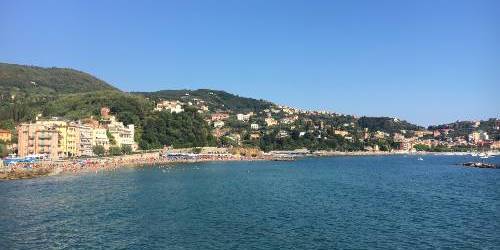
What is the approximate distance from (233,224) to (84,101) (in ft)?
295

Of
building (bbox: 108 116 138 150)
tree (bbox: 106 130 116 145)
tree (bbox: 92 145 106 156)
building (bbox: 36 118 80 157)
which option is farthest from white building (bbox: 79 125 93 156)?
building (bbox: 108 116 138 150)

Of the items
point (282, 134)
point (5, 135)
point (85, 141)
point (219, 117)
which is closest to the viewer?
point (5, 135)

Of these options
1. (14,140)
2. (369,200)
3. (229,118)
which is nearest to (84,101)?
(14,140)

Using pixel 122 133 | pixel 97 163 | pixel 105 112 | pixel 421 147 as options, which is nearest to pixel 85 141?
pixel 122 133

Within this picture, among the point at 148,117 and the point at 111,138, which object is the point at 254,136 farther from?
the point at 111,138

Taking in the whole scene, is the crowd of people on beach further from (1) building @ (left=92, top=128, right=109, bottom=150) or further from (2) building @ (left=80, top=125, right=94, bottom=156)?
(1) building @ (left=92, top=128, right=109, bottom=150)

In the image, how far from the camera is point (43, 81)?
490 feet

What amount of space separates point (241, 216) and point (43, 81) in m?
138

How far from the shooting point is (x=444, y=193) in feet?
124

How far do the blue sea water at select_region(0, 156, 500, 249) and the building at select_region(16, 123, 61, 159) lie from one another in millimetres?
27104

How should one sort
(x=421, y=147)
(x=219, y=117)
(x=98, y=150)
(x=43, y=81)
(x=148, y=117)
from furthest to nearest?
(x=421, y=147), (x=219, y=117), (x=43, y=81), (x=148, y=117), (x=98, y=150)

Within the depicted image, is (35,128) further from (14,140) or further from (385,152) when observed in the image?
(385,152)

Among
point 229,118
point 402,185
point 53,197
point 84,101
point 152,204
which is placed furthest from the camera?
point 229,118

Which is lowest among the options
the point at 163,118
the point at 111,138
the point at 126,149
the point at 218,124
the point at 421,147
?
the point at 421,147
